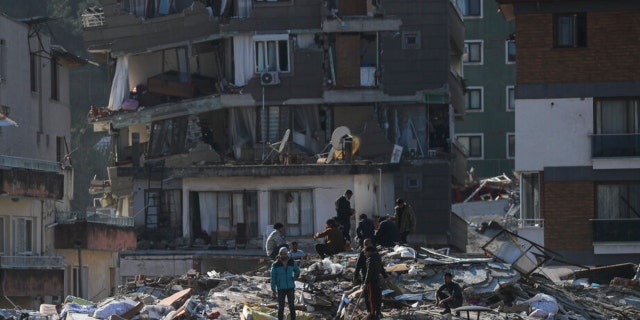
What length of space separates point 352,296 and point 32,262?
1803 cm

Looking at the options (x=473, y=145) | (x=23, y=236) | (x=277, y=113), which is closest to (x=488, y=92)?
(x=473, y=145)

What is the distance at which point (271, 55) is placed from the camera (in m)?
68.9

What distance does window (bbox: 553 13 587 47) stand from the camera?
5509 cm

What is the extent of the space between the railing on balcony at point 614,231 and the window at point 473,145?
4294 cm

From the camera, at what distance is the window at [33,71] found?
6309cm

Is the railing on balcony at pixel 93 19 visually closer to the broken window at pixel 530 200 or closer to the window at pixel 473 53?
the broken window at pixel 530 200

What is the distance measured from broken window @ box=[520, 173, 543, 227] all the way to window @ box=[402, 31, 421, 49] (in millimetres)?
12414

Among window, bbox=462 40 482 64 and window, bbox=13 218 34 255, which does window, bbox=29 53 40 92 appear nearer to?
window, bbox=13 218 34 255

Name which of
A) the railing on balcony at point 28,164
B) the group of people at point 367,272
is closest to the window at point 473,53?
the railing on balcony at point 28,164

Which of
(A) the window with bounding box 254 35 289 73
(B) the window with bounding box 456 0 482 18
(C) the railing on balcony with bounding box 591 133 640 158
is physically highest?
(B) the window with bounding box 456 0 482 18

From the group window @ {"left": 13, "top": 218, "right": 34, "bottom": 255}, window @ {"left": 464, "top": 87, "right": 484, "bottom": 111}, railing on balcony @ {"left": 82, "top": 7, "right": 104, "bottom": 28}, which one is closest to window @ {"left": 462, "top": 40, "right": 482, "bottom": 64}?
window @ {"left": 464, "top": 87, "right": 484, "bottom": 111}

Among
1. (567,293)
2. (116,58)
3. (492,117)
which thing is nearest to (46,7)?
(492,117)

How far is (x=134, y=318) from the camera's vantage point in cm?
3978

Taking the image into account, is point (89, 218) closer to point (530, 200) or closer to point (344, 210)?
point (530, 200)
